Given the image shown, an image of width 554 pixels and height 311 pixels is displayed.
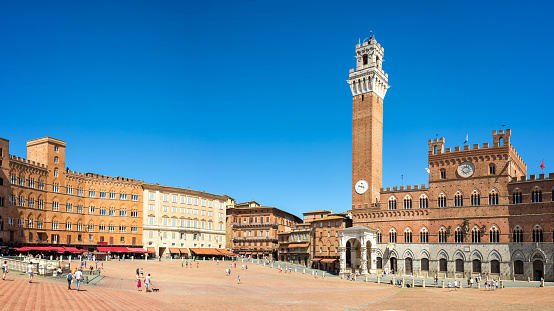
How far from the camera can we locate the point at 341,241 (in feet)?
284

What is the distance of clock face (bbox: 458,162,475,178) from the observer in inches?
3169

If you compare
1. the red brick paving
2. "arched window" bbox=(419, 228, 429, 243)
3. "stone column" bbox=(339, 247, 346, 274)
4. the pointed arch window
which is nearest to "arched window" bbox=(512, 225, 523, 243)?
the pointed arch window

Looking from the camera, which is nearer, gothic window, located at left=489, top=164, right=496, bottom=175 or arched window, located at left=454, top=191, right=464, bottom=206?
gothic window, located at left=489, top=164, right=496, bottom=175

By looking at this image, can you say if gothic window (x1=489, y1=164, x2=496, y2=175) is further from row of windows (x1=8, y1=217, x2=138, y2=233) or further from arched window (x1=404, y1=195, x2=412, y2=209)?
row of windows (x1=8, y1=217, x2=138, y2=233)

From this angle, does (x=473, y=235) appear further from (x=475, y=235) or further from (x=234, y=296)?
(x=234, y=296)

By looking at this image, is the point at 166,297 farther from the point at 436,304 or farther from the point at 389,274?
the point at 389,274

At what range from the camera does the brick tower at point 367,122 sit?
91.8m

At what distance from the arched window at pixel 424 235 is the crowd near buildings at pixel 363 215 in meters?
0.16

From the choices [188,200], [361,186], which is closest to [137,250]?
[188,200]

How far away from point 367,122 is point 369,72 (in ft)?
30.0

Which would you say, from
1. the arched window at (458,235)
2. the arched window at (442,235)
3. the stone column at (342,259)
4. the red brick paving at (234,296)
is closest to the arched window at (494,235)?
the arched window at (458,235)

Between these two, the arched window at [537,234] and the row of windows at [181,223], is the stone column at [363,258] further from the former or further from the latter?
the row of windows at [181,223]

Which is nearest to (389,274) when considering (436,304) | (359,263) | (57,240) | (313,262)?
(359,263)

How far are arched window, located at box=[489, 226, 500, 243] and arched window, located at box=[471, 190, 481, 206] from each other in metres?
4.30
